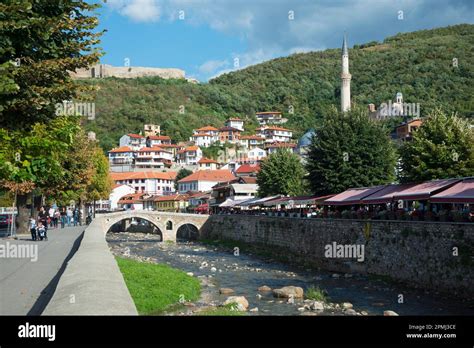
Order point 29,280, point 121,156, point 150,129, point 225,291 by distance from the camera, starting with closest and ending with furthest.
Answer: point 29,280 < point 225,291 < point 121,156 < point 150,129

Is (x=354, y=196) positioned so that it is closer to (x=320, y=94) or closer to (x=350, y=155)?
(x=350, y=155)

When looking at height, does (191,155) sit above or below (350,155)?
above

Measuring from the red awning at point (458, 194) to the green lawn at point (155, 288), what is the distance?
465 inches

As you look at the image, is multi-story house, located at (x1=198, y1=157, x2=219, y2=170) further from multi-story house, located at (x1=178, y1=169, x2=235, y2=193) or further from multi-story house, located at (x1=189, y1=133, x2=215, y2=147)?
multi-story house, located at (x1=189, y1=133, x2=215, y2=147)

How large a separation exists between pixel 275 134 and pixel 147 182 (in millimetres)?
48031

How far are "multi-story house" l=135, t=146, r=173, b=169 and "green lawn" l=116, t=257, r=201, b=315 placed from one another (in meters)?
120

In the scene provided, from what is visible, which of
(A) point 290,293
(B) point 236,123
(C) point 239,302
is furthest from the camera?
(B) point 236,123

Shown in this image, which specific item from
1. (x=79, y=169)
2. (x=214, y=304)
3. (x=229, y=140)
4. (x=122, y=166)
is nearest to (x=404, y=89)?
(x=229, y=140)

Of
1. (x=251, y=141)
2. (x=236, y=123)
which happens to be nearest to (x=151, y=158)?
(x=251, y=141)

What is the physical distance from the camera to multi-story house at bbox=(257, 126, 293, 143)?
162 metres

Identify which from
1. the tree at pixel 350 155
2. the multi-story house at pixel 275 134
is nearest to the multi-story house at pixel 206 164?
the multi-story house at pixel 275 134

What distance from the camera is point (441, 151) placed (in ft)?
122
